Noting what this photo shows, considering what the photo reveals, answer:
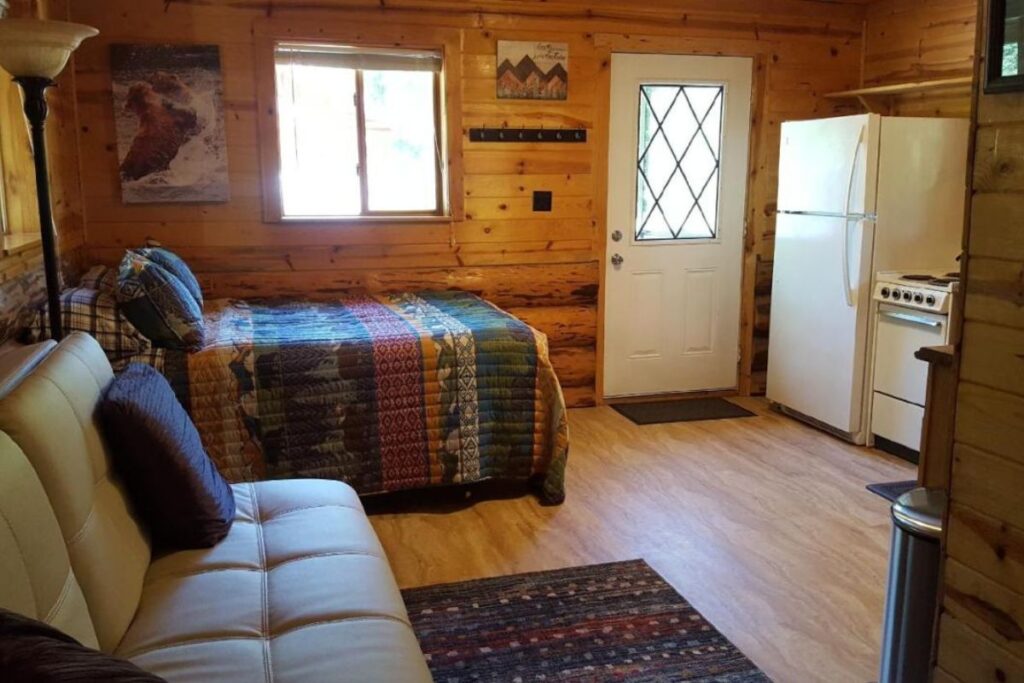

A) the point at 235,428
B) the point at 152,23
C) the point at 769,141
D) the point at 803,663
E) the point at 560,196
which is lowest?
the point at 803,663

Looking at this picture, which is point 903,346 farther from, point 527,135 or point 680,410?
point 527,135

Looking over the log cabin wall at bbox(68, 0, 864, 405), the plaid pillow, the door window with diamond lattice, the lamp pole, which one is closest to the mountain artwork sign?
the log cabin wall at bbox(68, 0, 864, 405)

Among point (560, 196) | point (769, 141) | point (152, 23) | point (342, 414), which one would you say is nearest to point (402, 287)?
point (560, 196)

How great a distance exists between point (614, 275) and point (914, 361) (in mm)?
1691

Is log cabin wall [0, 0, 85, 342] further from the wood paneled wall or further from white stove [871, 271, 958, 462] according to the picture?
the wood paneled wall

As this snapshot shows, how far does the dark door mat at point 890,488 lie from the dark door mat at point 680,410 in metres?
1.14

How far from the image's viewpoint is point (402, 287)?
14.9ft

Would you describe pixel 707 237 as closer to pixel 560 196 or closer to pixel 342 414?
pixel 560 196

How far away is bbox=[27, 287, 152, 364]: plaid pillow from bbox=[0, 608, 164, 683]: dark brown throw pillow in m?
2.30

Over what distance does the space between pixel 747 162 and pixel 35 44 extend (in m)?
3.78

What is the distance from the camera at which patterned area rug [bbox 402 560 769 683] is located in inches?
91.0

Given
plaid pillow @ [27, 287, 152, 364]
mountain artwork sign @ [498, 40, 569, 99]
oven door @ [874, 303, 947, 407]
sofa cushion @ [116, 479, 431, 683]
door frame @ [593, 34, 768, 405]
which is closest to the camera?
sofa cushion @ [116, 479, 431, 683]

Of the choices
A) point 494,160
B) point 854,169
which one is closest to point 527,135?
point 494,160

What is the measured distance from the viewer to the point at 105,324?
3.03m
